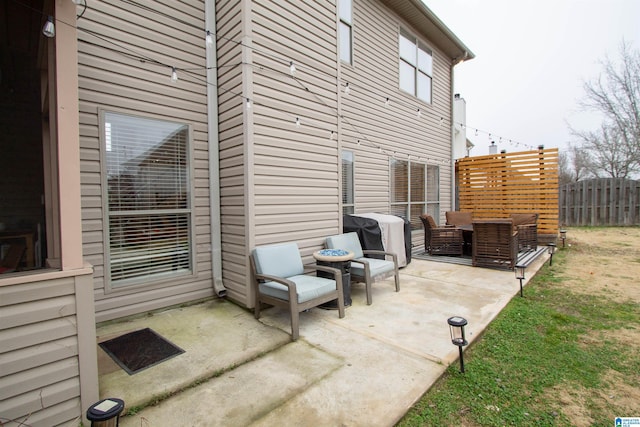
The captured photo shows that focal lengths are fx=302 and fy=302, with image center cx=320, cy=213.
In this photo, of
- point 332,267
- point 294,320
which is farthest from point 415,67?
point 294,320

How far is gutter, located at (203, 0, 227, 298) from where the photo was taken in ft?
12.9

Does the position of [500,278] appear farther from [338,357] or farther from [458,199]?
[458,199]

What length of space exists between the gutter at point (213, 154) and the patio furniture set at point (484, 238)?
4578 millimetres

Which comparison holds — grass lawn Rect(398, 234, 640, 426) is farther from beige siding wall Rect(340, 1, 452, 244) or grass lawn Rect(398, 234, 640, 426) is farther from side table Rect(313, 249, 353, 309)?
beige siding wall Rect(340, 1, 452, 244)

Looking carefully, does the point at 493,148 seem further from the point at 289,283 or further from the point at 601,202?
the point at 289,283

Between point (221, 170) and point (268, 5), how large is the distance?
210cm

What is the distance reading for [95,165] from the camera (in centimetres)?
312

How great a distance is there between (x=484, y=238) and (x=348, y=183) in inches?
110

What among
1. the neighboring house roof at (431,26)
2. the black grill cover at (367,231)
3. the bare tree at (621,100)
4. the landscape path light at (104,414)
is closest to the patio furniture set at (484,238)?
the black grill cover at (367,231)

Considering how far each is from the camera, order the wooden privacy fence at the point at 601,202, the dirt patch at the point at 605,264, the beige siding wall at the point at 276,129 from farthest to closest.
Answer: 1. the wooden privacy fence at the point at 601,202
2. the dirt patch at the point at 605,264
3. the beige siding wall at the point at 276,129

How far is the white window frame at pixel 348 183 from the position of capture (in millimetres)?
5742

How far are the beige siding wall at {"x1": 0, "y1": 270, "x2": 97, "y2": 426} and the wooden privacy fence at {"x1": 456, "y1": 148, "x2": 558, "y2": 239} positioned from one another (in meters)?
9.59

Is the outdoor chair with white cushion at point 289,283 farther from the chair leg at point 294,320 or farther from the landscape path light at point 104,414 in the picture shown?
the landscape path light at point 104,414

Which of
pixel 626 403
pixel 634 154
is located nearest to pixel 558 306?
pixel 626 403
